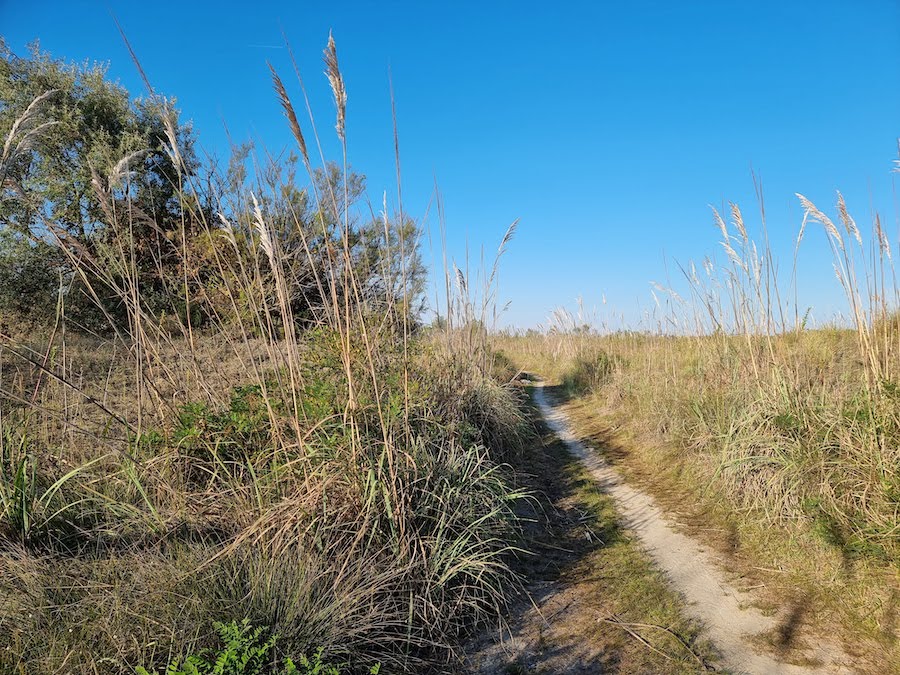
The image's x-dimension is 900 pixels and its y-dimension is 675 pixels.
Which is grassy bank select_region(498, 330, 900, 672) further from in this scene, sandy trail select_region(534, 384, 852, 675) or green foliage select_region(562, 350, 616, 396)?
green foliage select_region(562, 350, 616, 396)

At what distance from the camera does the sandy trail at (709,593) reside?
2.34 m

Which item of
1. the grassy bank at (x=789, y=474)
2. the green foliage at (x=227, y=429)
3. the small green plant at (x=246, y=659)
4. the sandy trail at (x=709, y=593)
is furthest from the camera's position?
the green foliage at (x=227, y=429)

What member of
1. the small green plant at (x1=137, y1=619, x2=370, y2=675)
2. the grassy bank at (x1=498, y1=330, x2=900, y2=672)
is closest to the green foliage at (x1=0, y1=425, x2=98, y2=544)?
the small green plant at (x1=137, y1=619, x2=370, y2=675)

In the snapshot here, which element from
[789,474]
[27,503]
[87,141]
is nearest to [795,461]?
[789,474]

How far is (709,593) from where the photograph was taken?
9.82 feet

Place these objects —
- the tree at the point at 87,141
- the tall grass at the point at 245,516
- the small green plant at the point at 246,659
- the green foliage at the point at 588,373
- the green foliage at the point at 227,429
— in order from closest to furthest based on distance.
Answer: the small green plant at the point at 246,659 → the tall grass at the point at 245,516 → the green foliage at the point at 227,429 → the tree at the point at 87,141 → the green foliage at the point at 588,373

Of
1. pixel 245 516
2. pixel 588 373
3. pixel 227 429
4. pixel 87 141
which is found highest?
pixel 87 141

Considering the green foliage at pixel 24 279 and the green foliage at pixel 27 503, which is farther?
the green foliage at pixel 24 279

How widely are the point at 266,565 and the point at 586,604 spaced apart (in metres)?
1.91

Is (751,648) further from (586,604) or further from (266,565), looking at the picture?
(266,565)

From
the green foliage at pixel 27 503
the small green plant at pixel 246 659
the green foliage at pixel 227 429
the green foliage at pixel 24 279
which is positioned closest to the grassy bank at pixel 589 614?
the small green plant at pixel 246 659

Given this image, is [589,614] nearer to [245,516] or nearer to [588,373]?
[245,516]

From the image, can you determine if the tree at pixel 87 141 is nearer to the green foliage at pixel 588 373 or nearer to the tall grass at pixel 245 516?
the tall grass at pixel 245 516

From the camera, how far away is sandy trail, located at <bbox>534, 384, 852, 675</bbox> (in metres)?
2.34
